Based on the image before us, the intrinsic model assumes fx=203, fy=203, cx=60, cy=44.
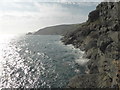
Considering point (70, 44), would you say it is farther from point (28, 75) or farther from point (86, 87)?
point (86, 87)

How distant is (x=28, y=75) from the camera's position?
3386 inches

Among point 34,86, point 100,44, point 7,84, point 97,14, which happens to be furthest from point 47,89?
point 97,14

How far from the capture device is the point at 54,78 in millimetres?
78938

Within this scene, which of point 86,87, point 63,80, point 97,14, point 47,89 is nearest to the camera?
point 86,87

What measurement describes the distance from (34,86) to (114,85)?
2877 cm

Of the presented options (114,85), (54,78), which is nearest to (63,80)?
(54,78)

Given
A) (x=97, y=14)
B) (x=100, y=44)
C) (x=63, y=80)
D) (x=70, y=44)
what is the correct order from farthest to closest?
1. (x=70, y=44)
2. (x=97, y=14)
3. (x=100, y=44)
4. (x=63, y=80)

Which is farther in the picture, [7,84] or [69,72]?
[69,72]

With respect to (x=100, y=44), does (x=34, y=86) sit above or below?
below

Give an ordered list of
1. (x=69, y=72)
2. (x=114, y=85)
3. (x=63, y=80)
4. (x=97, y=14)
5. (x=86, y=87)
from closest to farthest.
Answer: (x=114, y=85) < (x=86, y=87) < (x=63, y=80) < (x=69, y=72) < (x=97, y=14)

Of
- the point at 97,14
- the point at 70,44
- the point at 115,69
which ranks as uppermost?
the point at 97,14

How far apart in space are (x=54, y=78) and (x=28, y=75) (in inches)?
521

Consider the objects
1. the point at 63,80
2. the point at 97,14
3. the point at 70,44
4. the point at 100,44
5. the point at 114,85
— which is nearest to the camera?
the point at 114,85

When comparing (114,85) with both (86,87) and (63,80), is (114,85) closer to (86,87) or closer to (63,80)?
(86,87)
